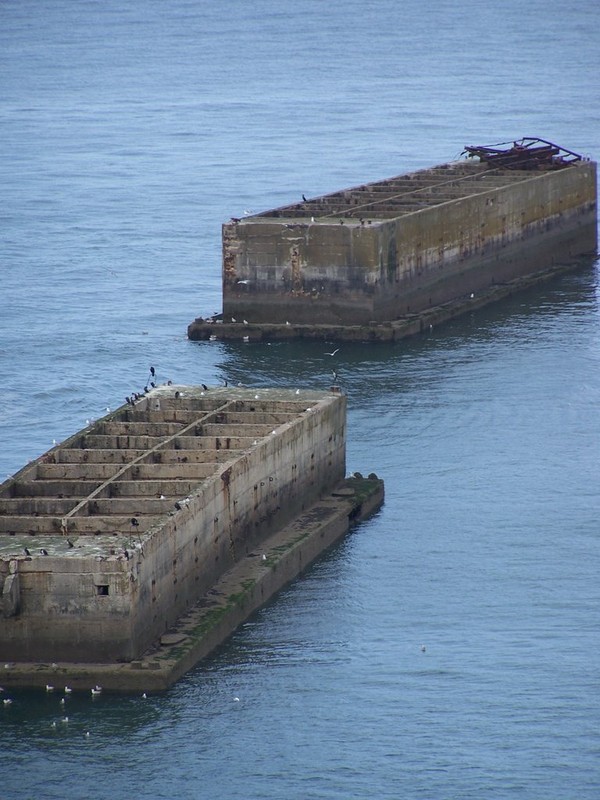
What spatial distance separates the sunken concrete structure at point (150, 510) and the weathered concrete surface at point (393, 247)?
2501cm

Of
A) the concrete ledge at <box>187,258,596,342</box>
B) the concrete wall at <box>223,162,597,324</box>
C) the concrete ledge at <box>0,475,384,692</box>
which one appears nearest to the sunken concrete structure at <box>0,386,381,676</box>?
the concrete ledge at <box>0,475,384,692</box>

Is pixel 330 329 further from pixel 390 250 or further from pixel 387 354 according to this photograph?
pixel 390 250

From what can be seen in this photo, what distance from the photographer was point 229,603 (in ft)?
187

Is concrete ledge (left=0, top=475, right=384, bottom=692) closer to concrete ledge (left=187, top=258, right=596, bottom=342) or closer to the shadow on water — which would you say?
the shadow on water

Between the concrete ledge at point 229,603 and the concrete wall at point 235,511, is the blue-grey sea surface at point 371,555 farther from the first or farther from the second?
the concrete wall at point 235,511

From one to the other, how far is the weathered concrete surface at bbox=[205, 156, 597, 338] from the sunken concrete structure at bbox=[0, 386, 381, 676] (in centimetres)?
2501

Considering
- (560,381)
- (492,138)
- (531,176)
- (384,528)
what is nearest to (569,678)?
(384,528)

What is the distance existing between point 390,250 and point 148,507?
3889 centimetres

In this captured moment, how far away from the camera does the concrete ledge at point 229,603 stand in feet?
172

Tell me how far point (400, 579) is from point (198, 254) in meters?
58.4

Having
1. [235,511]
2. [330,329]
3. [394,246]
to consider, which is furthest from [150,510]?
[394,246]

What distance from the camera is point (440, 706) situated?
53.3m

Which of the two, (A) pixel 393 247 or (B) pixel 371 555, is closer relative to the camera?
(B) pixel 371 555

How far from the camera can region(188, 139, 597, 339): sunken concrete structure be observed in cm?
9281
